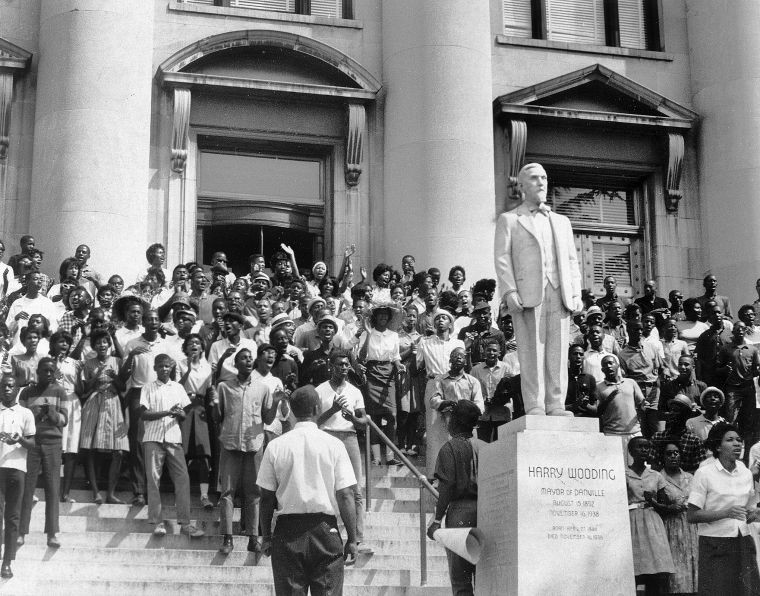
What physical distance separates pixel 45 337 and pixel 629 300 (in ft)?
38.0

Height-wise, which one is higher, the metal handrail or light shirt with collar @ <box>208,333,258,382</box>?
light shirt with collar @ <box>208,333,258,382</box>

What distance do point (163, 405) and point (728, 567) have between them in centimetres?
618

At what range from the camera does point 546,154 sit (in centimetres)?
2509

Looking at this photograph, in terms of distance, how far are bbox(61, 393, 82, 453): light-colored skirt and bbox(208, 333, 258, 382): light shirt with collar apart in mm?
1707

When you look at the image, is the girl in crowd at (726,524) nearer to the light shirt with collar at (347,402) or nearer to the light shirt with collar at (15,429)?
the light shirt with collar at (347,402)

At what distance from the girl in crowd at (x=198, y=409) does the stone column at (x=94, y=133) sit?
6103 mm

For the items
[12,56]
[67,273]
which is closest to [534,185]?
[67,273]

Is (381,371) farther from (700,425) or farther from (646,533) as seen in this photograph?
(646,533)

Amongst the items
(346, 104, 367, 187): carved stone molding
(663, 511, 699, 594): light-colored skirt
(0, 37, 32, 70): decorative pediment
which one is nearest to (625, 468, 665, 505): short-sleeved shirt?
(663, 511, 699, 594): light-colored skirt

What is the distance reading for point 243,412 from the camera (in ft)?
47.4

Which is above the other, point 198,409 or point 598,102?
point 598,102

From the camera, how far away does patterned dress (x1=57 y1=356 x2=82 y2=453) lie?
575 inches

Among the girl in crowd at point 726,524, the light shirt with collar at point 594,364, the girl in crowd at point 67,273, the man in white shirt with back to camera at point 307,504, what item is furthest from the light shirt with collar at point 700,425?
the girl in crowd at point 67,273

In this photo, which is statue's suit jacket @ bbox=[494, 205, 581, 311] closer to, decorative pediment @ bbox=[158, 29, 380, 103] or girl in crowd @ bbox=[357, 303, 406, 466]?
girl in crowd @ bbox=[357, 303, 406, 466]
